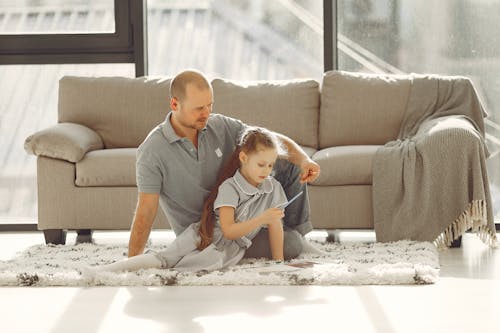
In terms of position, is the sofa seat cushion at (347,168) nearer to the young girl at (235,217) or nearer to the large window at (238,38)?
the young girl at (235,217)

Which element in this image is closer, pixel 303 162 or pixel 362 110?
pixel 303 162

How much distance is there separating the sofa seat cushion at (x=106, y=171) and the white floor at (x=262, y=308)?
1307mm

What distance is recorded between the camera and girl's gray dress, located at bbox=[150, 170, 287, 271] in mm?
3568

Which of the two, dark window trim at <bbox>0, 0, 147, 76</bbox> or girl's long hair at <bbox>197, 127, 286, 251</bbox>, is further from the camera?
dark window trim at <bbox>0, 0, 147, 76</bbox>

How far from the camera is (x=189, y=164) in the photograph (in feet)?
12.0

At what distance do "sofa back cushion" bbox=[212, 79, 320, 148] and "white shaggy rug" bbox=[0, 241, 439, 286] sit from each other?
1184mm

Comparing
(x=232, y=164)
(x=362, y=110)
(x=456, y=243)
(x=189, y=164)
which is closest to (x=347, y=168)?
(x=456, y=243)

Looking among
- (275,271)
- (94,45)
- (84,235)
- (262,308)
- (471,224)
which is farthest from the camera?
(94,45)

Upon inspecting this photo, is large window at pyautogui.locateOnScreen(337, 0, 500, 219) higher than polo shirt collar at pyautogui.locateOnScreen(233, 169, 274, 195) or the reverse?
higher

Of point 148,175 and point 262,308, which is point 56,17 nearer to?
point 148,175

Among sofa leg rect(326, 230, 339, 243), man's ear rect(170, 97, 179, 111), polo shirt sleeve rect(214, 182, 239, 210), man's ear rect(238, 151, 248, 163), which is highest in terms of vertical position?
man's ear rect(170, 97, 179, 111)

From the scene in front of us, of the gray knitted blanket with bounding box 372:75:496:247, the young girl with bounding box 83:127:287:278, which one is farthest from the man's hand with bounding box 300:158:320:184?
the gray knitted blanket with bounding box 372:75:496:247

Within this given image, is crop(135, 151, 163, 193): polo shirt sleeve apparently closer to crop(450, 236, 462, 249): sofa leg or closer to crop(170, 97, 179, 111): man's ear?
crop(170, 97, 179, 111): man's ear

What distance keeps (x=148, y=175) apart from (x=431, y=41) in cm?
256
